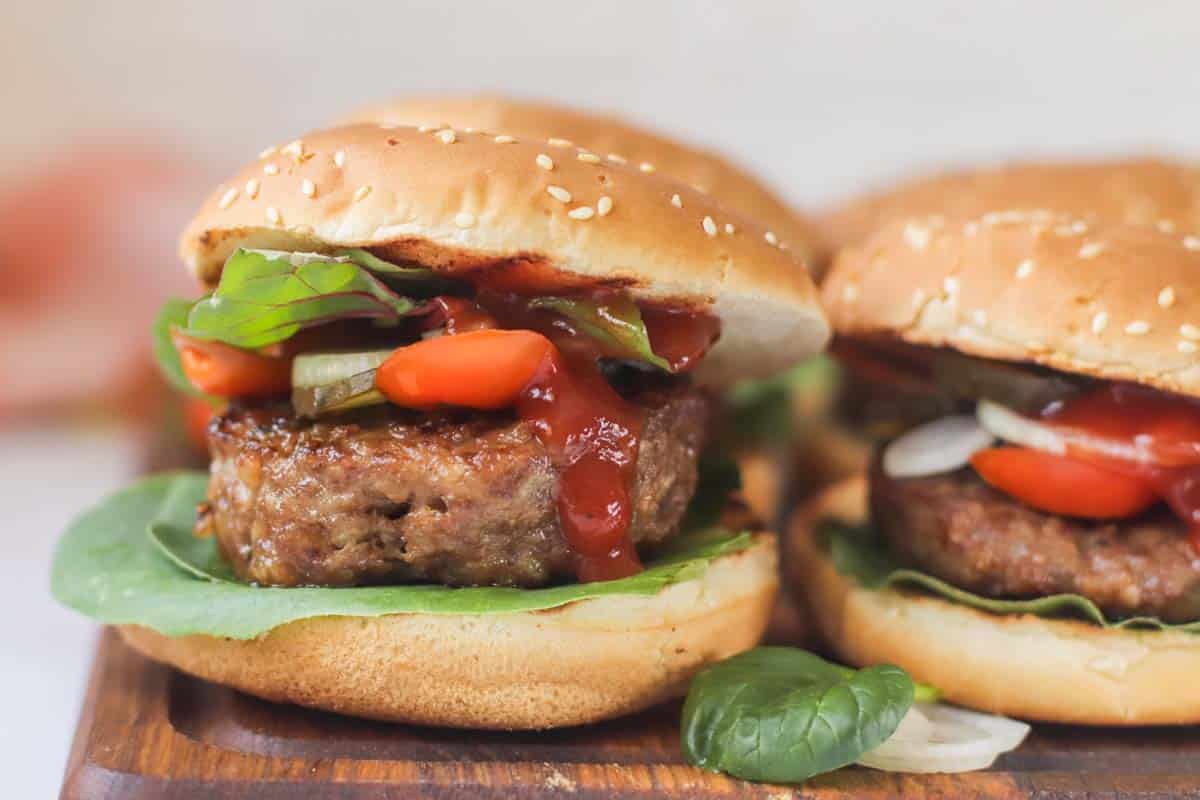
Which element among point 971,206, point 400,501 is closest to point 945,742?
point 400,501

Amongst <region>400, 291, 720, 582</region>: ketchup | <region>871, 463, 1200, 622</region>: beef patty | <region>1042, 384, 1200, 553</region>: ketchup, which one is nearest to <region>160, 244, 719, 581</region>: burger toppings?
<region>400, 291, 720, 582</region>: ketchup

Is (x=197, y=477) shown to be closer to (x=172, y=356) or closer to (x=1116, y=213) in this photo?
(x=172, y=356)

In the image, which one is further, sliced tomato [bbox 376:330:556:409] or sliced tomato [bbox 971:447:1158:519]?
sliced tomato [bbox 971:447:1158:519]

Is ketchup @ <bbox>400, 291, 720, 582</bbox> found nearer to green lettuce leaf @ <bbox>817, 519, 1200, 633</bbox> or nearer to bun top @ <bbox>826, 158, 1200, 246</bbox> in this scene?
green lettuce leaf @ <bbox>817, 519, 1200, 633</bbox>

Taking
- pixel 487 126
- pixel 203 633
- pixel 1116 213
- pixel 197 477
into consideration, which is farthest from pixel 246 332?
pixel 1116 213

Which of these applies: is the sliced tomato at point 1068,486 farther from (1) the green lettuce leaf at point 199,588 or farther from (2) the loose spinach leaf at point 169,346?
(2) the loose spinach leaf at point 169,346
